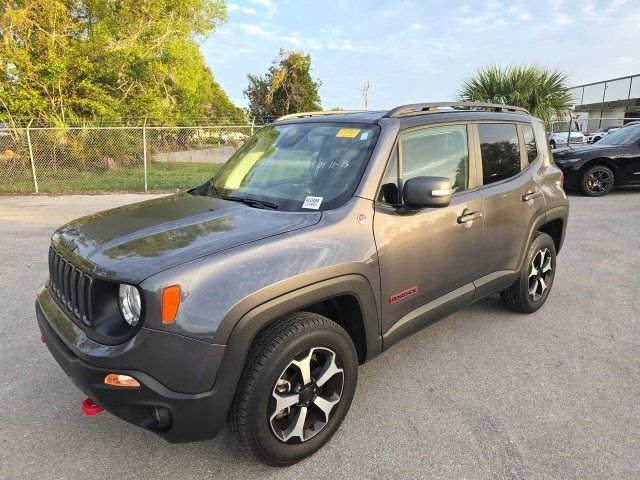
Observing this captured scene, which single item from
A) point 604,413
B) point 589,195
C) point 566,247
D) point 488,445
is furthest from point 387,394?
point 589,195

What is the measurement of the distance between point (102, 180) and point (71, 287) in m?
12.5

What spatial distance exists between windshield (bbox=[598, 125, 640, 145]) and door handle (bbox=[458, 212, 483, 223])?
9754mm

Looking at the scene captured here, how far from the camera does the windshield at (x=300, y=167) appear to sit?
9.19 ft

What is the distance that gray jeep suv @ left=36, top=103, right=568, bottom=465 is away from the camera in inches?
80.7

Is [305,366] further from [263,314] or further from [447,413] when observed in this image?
[447,413]

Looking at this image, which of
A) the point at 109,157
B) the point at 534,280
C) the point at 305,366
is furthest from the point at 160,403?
the point at 109,157

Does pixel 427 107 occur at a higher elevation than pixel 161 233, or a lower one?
higher

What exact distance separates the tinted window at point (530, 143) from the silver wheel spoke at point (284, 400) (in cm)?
295

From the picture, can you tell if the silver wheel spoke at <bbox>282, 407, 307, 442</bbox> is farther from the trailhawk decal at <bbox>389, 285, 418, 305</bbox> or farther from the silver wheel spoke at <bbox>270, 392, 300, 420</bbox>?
the trailhawk decal at <bbox>389, 285, 418, 305</bbox>

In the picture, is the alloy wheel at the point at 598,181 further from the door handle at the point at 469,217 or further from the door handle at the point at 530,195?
the door handle at the point at 469,217

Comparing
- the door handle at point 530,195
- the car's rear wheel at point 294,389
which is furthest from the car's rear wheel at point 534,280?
the car's rear wheel at point 294,389

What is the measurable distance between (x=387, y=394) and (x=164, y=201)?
203 centimetres

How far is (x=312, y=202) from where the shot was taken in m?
2.76

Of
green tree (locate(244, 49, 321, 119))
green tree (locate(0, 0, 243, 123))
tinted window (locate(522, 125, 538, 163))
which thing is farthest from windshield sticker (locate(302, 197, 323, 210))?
green tree (locate(244, 49, 321, 119))
